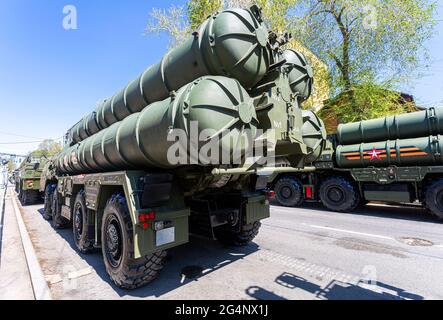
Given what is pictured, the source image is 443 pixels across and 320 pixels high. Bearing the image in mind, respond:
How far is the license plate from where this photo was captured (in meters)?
3.31

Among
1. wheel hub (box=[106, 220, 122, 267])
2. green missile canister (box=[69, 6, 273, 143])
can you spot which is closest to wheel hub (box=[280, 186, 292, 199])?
green missile canister (box=[69, 6, 273, 143])

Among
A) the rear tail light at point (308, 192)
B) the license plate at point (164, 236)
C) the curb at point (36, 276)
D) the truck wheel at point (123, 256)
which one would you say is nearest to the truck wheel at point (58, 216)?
the curb at point (36, 276)

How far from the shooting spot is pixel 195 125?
2.73 meters

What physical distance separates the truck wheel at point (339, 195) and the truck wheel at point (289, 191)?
0.95 metres

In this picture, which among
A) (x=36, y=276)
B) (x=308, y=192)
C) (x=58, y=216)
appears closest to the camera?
(x=36, y=276)

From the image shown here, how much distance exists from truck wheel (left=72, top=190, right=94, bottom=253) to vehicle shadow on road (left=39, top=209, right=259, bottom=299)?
7.7 inches

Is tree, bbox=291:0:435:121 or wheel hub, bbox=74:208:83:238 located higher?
tree, bbox=291:0:435:121

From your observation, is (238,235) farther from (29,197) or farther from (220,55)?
(29,197)

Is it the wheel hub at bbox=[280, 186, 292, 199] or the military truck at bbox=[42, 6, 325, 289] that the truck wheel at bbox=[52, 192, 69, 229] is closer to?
the military truck at bbox=[42, 6, 325, 289]

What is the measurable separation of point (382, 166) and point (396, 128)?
1.29 metres

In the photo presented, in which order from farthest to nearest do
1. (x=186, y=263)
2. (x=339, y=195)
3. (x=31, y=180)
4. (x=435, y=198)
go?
(x=31, y=180) → (x=339, y=195) → (x=435, y=198) → (x=186, y=263)

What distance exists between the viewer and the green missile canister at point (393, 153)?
7.31 m

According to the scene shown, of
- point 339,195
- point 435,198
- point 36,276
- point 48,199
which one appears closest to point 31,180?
point 48,199
